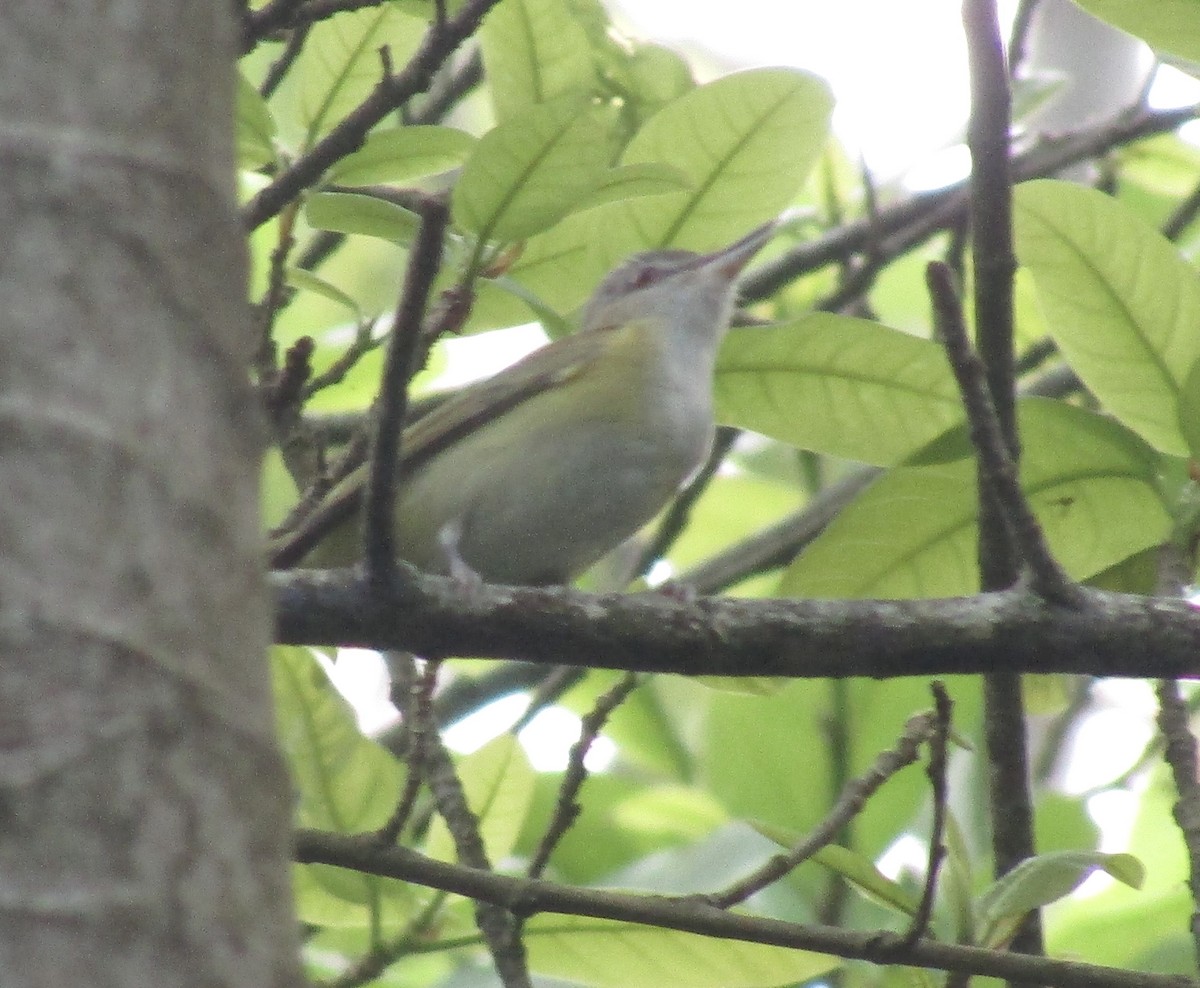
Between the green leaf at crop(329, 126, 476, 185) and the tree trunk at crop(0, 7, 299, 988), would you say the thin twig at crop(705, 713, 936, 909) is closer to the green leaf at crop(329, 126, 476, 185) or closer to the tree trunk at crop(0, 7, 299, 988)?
the green leaf at crop(329, 126, 476, 185)

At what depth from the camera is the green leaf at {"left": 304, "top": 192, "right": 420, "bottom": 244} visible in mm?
3045

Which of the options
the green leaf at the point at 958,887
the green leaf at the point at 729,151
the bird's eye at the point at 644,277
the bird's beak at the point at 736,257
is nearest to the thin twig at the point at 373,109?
the green leaf at the point at 729,151

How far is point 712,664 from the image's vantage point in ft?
8.75

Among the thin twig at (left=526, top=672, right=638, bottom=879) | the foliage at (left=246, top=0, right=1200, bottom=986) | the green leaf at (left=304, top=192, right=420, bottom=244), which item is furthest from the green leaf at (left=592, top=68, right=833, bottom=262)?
→ the thin twig at (left=526, top=672, right=638, bottom=879)

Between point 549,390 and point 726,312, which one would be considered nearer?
point 549,390

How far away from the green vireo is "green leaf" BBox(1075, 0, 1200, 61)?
1.23m

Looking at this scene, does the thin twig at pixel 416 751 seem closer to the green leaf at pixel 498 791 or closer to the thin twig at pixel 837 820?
the green leaf at pixel 498 791

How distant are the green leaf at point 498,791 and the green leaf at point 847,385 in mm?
872

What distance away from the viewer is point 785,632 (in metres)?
2.64

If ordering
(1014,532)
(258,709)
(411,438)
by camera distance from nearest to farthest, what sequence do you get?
(258,709) → (1014,532) → (411,438)

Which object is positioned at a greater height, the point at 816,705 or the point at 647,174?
the point at 647,174

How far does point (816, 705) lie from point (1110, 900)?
0.86 m

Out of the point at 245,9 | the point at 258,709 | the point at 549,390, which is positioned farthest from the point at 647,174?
the point at 258,709

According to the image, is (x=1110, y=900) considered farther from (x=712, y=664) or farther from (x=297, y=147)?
(x=297, y=147)
